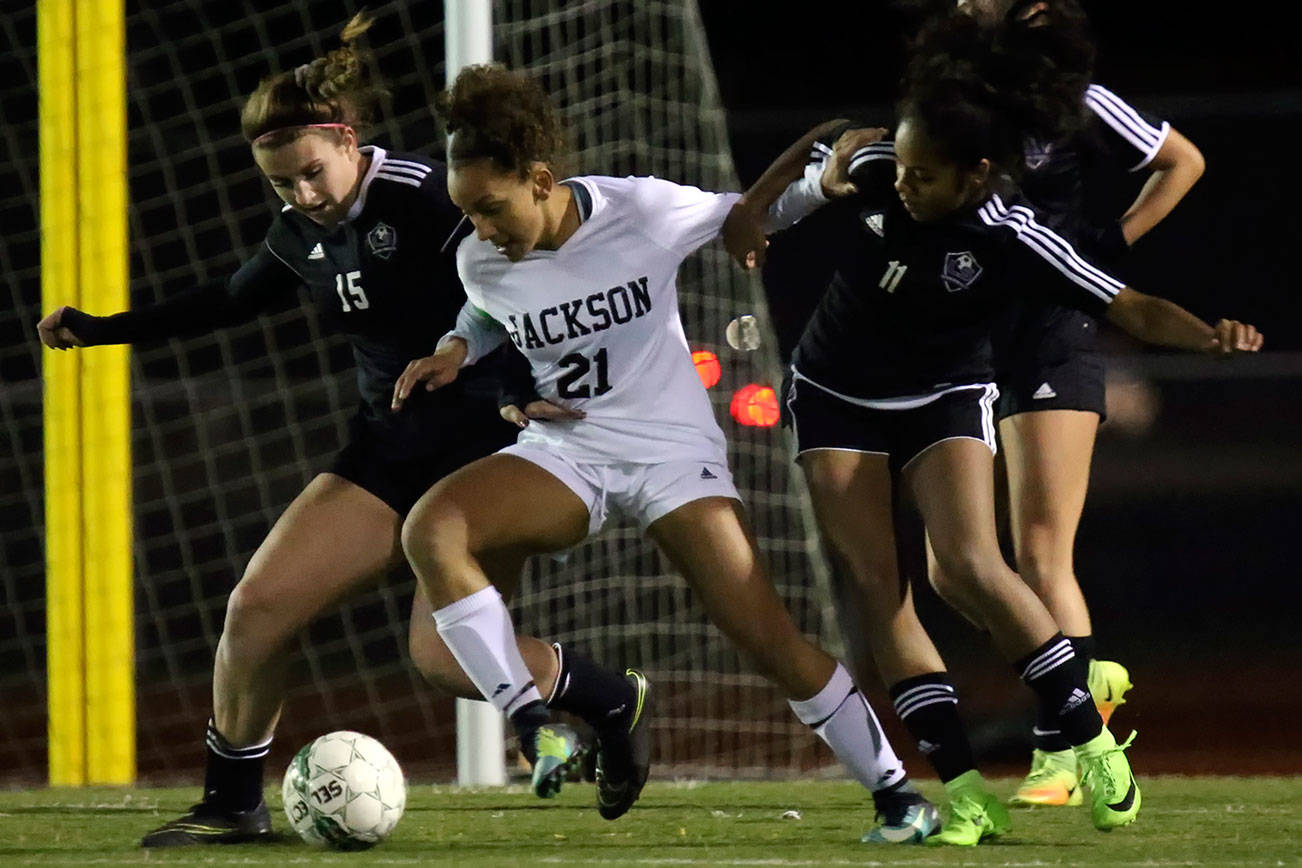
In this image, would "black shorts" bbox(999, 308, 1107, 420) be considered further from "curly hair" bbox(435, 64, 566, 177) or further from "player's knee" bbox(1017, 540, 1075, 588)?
"curly hair" bbox(435, 64, 566, 177)

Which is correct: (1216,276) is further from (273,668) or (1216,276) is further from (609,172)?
(273,668)

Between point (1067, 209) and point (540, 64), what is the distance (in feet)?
7.13

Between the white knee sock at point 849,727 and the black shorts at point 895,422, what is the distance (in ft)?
1.58

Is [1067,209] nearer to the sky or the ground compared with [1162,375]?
nearer to the sky

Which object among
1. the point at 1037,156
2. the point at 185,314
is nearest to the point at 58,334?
the point at 185,314

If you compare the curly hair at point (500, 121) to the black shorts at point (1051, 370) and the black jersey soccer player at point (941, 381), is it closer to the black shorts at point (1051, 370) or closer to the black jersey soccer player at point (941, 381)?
the black jersey soccer player at point (941, 381)

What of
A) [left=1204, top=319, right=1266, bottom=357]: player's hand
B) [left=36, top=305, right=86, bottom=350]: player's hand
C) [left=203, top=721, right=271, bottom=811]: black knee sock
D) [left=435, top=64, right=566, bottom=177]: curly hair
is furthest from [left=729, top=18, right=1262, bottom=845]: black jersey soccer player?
[left=36, top=305, right=86, bottom=350]: player's hand

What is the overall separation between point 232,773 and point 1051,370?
2.04 m

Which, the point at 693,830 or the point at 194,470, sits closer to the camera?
the point at 693,830

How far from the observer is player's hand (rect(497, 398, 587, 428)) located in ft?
12.0

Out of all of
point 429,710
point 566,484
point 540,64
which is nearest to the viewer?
point 566,484

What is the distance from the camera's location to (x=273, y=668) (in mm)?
3883

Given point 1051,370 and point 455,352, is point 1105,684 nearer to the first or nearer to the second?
point 1051,370

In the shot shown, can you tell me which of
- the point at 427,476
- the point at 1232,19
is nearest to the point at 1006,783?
the point at 427,476
